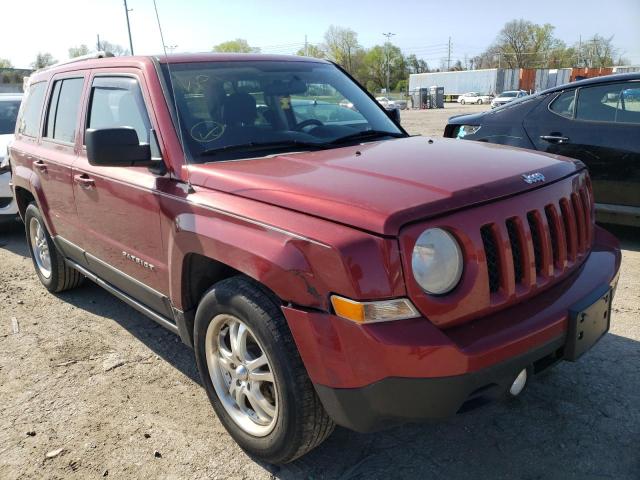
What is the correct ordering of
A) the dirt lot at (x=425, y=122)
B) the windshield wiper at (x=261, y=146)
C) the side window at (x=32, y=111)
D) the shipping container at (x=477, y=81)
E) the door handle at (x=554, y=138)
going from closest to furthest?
the windshield wiper at (x=261, y=146), the side window at (x=32, y=111), the door handle at (x=554, y=138), the dirt lot at (x=425, y=122), the shipping container at (x=477, y=81)

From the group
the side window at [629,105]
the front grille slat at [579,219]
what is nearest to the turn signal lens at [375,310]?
the front grille slat at [579,219]

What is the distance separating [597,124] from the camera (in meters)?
5.37

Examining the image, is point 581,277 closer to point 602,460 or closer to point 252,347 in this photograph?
point 602,460

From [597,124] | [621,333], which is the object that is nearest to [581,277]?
[621,333]

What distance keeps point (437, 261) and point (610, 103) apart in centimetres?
437

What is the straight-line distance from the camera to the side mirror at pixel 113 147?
2.64 m

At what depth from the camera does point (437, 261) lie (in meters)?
2.00

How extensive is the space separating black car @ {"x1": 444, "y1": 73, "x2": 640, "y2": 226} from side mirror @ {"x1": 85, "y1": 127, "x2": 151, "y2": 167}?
4.28m

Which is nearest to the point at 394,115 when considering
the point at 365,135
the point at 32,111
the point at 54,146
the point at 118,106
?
the point at 365,135

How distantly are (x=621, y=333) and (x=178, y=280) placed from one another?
9.34ft

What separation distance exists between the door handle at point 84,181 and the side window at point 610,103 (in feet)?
15.1

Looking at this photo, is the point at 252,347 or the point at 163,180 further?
the point at 163,180

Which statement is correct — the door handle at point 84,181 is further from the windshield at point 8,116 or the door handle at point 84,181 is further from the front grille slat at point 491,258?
the windshield at point 8,116

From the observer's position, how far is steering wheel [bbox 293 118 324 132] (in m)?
3.19
